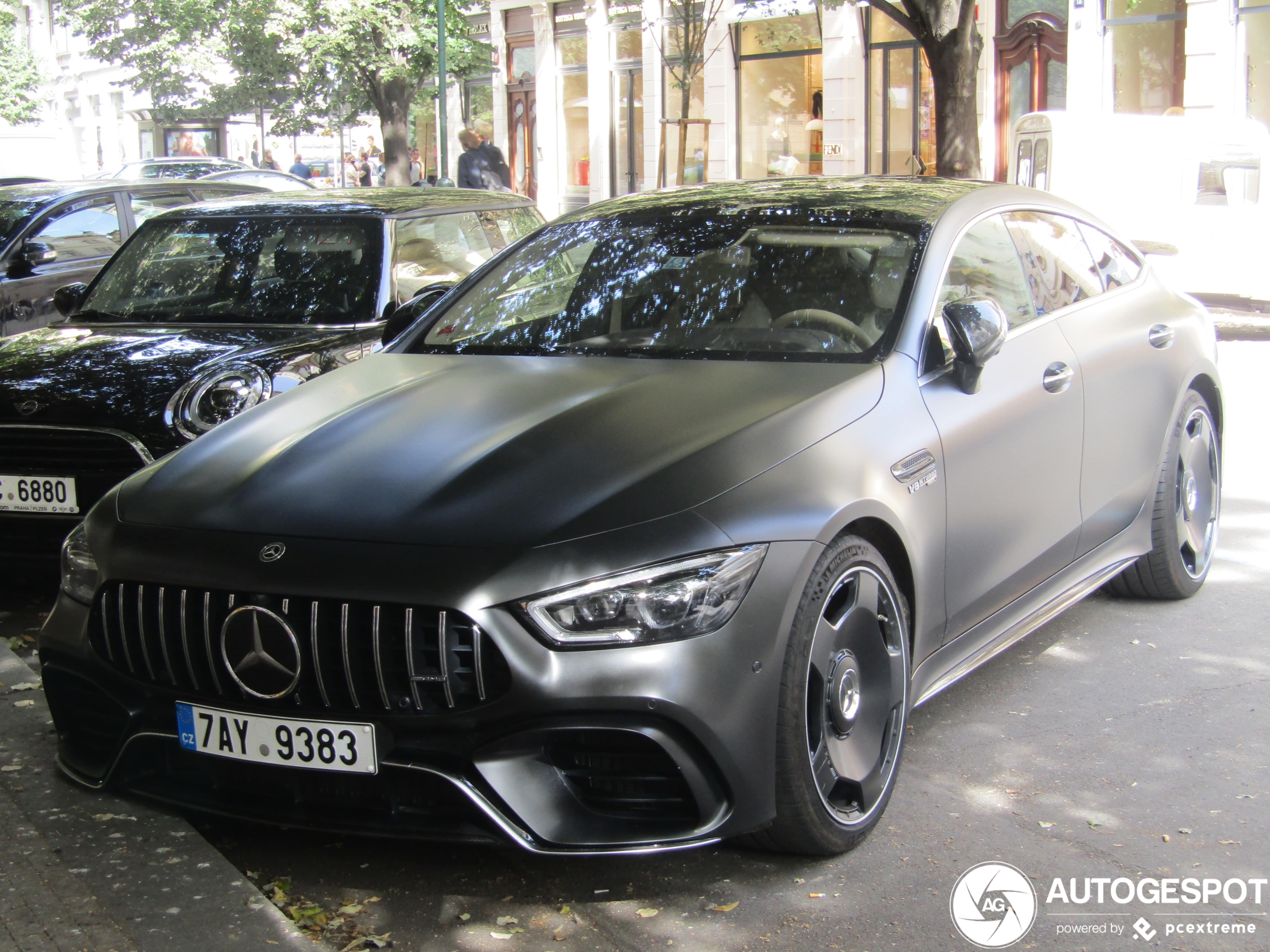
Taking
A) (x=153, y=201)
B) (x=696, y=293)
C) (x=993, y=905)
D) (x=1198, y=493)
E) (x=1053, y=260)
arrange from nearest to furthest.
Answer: (x=993, y=905), (x=696, y=293), (x=1053, y=260), (x=1198, y=493), (x=153, y=201)

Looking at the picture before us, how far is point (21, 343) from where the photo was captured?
624 centimetres

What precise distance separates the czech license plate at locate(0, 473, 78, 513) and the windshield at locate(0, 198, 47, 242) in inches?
211

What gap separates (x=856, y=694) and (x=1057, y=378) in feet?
4.87

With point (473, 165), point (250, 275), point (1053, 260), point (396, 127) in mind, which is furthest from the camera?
point (396, 127)

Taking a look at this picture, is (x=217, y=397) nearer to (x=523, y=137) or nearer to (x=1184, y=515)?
(x=1184, y=515)

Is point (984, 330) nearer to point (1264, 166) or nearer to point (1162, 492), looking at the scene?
point (1162, 492)

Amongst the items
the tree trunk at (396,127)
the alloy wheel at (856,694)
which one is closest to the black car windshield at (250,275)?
the alloy wheel at (856,694)

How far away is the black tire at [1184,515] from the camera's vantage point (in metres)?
5.26

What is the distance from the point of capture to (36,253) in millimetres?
10125

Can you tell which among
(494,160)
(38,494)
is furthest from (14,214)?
(494,160)

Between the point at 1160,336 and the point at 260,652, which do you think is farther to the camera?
the point at 1160,336

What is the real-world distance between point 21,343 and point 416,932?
4.07 meters

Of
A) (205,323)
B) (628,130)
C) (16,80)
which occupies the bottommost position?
(205,323)

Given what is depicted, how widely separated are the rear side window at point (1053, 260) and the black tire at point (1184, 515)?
0.69m
